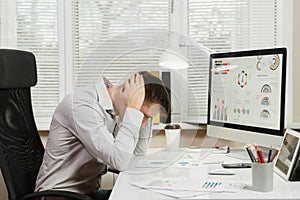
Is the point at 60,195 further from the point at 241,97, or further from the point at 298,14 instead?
the point at 298,14

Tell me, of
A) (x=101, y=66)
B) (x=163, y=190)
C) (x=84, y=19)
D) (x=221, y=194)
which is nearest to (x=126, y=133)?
(x=101, y=66)

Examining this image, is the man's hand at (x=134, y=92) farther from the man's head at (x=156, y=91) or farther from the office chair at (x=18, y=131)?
the office chair at (x=18, y=131)

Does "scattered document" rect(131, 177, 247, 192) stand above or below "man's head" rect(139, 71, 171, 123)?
below

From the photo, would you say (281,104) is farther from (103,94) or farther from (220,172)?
(103,94)

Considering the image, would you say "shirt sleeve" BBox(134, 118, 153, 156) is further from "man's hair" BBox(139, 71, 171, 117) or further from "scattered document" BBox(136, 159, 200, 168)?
"man's hair" BBox(139, 71, 171, 117)

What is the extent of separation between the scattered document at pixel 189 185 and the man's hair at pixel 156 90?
0.78 feet

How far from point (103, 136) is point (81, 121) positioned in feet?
0.33

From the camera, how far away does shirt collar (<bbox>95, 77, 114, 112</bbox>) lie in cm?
174

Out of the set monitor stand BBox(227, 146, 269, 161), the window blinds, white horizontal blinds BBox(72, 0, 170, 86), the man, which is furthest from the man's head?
the window blinds

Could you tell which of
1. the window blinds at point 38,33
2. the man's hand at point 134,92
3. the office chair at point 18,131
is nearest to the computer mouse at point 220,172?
the man's hand at point 134,92

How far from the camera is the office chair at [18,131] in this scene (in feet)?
5.71

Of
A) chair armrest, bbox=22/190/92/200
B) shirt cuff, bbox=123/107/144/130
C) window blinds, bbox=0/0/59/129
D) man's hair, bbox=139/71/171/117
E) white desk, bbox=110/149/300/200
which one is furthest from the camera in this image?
window blinds, bbox=0/0/59/129

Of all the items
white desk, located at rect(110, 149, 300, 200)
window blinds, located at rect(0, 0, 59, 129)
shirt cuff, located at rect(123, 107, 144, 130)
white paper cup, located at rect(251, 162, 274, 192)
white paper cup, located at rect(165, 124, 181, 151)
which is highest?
window blinds, located at rect(0, 0, 59, 129)

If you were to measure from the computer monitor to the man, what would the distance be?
15.3 inches
